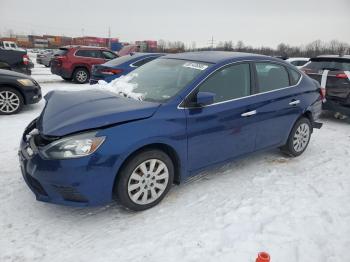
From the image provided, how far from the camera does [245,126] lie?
13.4ft

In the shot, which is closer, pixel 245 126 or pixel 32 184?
pixel 32 184

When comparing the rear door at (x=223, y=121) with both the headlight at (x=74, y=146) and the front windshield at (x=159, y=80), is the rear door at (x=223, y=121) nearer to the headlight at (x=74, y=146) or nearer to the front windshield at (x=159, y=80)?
the front windshield at (x=159, y=80)

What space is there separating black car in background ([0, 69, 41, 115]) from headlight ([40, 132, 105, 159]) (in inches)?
188

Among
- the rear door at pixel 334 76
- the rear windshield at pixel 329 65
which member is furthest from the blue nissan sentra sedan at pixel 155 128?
the rear windshield at pixel 329 65

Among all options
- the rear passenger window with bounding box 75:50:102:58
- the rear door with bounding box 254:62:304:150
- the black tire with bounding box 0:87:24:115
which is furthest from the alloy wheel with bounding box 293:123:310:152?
the rear passenger window with bounding box 75:50:102:58

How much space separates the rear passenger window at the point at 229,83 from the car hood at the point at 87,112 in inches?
30.7

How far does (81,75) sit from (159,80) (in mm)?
9970

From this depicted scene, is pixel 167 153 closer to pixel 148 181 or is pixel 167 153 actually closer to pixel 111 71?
pixel 148 181

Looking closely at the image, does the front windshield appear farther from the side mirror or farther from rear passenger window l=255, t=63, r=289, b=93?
rear passenger window l=255, t=63, r=289, b=93

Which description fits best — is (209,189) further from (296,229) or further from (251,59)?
(251,59)

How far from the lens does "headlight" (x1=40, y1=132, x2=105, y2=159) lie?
9.57 feet

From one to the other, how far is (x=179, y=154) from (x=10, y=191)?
2.00 m

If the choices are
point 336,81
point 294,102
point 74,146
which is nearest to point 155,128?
point 74,146

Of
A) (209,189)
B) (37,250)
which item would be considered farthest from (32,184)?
(209,189)
